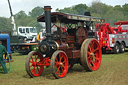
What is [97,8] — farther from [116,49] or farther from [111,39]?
[111,39]

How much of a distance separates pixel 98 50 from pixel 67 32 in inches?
60.8

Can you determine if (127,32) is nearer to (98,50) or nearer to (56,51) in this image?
(98,50)

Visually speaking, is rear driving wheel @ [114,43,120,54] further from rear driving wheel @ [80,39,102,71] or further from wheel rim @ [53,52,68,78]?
wheel rim @ [53,52,68,78]

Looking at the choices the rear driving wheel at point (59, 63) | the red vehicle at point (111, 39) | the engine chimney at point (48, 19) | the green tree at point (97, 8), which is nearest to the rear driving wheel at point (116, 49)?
the red vehicle at point (111, 39)

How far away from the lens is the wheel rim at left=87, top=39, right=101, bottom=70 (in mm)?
9016

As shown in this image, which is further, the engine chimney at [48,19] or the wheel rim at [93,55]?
the wheel rim at [93,55]

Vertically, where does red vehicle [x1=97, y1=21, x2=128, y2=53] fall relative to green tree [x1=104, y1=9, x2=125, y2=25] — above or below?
below

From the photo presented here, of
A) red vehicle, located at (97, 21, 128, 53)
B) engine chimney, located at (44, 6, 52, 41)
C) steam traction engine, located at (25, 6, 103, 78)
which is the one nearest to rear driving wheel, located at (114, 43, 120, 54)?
red vehicle, located at (97, 21, 128, 53)

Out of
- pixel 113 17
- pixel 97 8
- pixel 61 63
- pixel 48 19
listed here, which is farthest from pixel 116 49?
pixel 97 8

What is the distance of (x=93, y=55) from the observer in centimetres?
914

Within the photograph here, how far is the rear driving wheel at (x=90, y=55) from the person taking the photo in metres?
8.50

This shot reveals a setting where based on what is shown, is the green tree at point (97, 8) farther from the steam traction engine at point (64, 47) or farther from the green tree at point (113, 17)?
the steam traction engine at point (64, 47)

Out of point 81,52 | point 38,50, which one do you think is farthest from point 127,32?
point 38,50

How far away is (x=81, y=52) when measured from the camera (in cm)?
855
